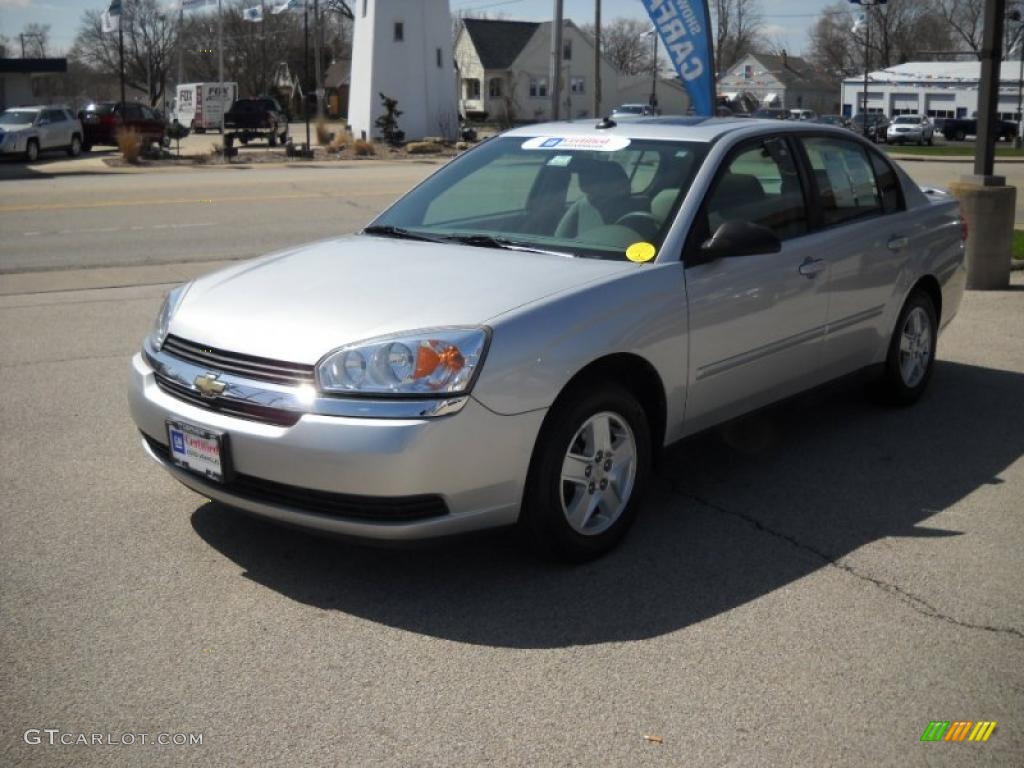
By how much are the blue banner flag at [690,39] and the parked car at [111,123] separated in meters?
31.4

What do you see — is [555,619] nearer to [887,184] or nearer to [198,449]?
[198,449]

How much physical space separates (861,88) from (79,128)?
61411mm

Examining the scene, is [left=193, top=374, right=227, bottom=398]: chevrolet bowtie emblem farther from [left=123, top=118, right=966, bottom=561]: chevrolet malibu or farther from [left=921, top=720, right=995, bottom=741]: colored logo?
[left=921, top=720, right=995, bottom=741]: colored logo

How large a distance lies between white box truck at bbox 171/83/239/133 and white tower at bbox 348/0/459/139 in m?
6.74

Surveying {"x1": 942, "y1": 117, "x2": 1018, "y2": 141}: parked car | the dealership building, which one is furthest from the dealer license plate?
the dealership building

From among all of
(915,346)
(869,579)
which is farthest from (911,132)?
(869,579)

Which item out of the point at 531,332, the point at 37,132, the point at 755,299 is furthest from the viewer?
the point at 37,132

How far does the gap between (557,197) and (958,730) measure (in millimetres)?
2893

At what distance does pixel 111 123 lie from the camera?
41031mm

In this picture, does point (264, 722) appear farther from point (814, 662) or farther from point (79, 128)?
point (79, 128)

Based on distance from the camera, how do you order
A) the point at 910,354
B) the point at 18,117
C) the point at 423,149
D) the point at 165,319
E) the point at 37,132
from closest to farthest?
1. the point at 165,319
2. the point at 910,354
3. the point at 37,132
4. the point at 18,117
5. the point at 423,149

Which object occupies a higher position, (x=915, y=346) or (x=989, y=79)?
(x=989, y=79)

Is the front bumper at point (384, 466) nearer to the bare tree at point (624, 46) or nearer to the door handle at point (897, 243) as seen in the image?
the door handle at point (897, 243)

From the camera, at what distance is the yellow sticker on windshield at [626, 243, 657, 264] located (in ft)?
15.5
